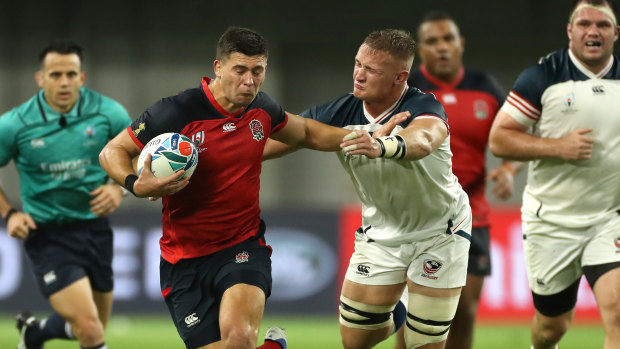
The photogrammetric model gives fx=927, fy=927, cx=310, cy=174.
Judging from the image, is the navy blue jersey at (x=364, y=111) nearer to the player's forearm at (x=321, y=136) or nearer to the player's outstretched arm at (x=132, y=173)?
the player's forearm at (x=321, y=136)

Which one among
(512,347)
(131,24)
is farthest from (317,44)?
(512,347)

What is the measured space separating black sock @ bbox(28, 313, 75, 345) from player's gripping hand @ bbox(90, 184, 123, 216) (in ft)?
3.84

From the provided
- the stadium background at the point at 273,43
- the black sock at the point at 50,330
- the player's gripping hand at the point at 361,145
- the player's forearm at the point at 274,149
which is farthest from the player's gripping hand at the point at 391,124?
the stadium background at the point at 273,43

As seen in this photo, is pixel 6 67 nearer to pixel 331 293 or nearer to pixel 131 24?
pixel 131 24

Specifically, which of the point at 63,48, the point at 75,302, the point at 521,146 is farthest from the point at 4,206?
the point at 521,146

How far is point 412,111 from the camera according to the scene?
Result: 5.74m

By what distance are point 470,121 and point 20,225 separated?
368 cm

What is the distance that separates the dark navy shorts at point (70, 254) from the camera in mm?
7203

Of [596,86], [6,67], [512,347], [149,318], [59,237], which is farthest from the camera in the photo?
[6,67]

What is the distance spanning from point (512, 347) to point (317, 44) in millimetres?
9677

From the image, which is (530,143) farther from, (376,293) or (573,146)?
(376,293)

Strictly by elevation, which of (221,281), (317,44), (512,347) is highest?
(221,281)

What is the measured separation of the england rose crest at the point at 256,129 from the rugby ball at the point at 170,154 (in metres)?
0.53

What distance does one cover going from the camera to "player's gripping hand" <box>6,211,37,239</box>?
281 inches
